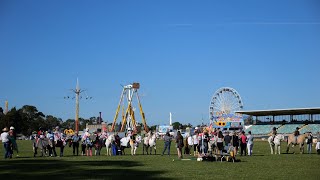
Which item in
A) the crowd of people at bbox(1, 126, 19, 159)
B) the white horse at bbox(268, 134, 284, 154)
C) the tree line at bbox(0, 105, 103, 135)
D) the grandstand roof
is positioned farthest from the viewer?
the tree line at bbox(0, 105, 103, 135)

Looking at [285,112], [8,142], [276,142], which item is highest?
[285,112]

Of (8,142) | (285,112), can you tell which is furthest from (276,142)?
(285,112)

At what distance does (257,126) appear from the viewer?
98.6 metres

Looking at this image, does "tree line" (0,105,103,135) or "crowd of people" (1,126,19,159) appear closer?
"crowd of people" (1,126,19,159)

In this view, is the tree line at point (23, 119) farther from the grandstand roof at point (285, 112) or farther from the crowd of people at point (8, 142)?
the crowd of people at point (8, 142)

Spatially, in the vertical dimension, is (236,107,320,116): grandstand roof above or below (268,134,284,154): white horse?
above

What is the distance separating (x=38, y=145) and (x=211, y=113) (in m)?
78.5

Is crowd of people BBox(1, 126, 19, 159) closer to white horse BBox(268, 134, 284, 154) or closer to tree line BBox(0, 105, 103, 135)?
white horse BBox(268, 134, 284, 154)

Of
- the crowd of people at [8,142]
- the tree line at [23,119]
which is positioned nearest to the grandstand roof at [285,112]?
the tree line at [23,119]

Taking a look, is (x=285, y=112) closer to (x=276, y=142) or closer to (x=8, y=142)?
(x=276, y=142)

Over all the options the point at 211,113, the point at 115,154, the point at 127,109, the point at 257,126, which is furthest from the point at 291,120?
the point at 115,154

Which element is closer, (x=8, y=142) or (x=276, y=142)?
(x=8, y=142)

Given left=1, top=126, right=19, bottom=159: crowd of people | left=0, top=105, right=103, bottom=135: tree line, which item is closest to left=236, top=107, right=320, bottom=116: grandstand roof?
left=0, top=105, right=103, bottom=135: tree line

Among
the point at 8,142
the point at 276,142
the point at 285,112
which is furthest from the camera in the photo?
the point at 285,112
